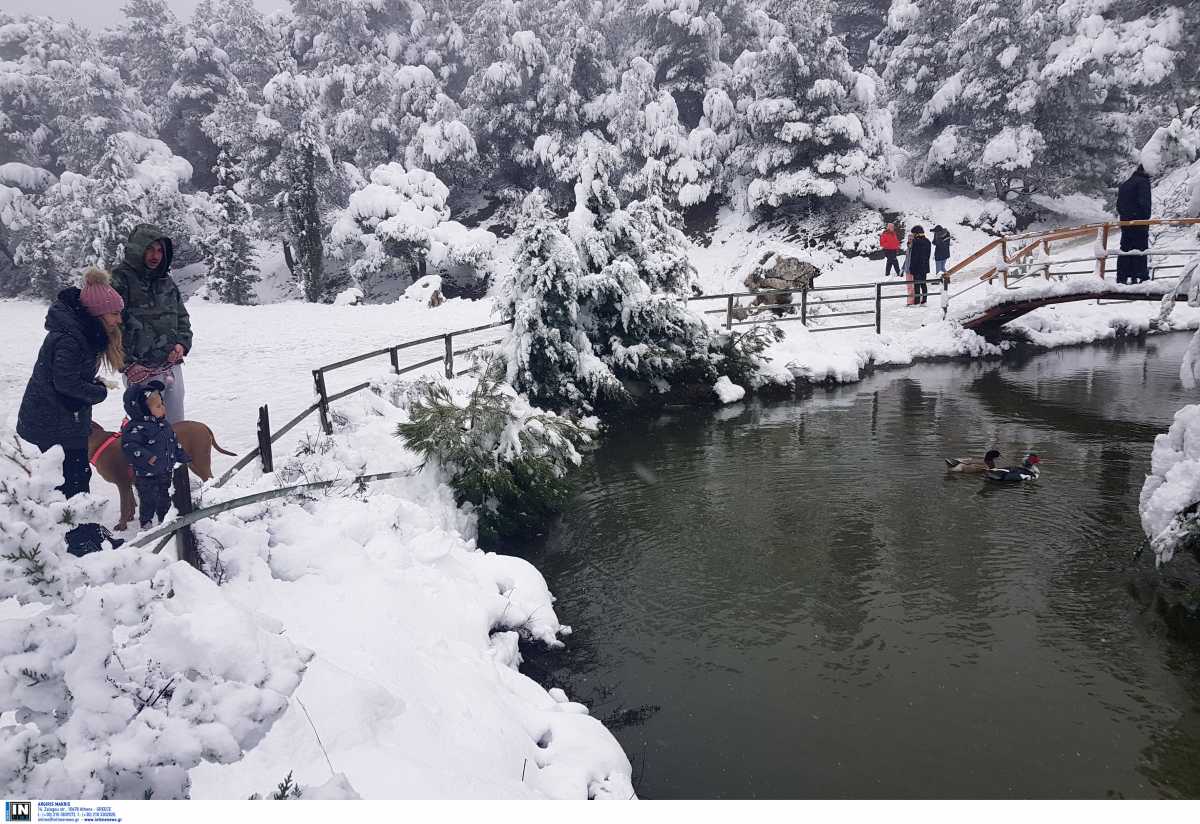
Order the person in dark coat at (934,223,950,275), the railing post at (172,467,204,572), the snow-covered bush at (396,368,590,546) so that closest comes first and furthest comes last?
the railing post at (172,467,204,572) → the snow-covered bush at (396,368,590,546) → the person in dark coat at (934,223,950,275)

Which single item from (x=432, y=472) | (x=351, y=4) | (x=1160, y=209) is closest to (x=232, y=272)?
(x=351, y=4)

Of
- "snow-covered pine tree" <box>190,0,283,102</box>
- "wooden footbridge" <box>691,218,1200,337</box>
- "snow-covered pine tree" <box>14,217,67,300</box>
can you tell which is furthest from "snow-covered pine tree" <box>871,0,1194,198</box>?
"snow-covered pine tree" <box>14,217,67,300</box>

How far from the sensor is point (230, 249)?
84.2 ft

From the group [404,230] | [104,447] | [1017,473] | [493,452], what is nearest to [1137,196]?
[1017,473]

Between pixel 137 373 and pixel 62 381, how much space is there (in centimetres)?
59

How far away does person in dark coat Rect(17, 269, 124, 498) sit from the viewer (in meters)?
4.79

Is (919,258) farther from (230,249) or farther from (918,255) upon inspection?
(230,249)

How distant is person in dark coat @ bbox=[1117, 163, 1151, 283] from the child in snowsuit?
702 inches

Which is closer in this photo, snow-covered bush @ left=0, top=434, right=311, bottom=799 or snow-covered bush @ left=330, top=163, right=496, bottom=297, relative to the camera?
snow-covered bush @ left=0, top=434, right=311, bottom=799

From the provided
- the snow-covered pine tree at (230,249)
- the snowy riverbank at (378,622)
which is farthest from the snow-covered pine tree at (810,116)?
the snowy riverbank at (378,622)

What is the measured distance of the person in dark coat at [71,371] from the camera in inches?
189

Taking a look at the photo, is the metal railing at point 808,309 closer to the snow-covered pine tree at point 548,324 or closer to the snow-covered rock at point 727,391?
the snow-covered rock at point 727,391

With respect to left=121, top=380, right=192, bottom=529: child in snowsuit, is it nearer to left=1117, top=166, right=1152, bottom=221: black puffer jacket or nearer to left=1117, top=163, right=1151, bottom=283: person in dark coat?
left=1117, top=163, right=1151, bottom=283: person in dark coat

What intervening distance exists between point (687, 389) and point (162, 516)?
10.6 m
